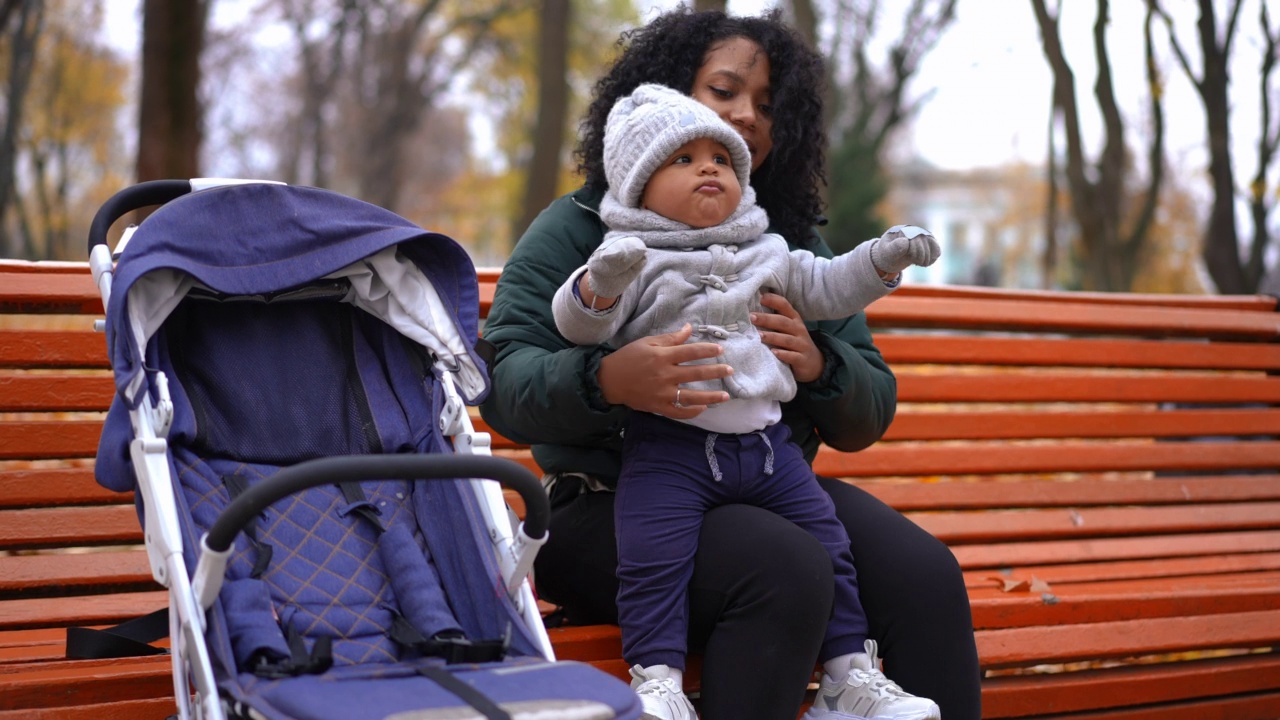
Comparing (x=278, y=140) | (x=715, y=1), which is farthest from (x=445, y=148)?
(x=715, y=1)

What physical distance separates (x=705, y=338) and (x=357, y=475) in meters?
1.02

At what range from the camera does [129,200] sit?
2686 mm

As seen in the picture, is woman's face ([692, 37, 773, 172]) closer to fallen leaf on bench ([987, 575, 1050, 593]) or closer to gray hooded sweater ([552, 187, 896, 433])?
gray hooded sweater ([552, 187, 896, 433])

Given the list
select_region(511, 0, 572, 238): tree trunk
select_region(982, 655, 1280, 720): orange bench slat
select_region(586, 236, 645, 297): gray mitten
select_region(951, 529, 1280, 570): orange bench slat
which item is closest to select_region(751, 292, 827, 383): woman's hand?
select_region(586, 236, 645, 297): gray mitten

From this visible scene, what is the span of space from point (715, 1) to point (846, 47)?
9.42m

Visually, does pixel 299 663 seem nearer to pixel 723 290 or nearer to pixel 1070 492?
pixel 723 290

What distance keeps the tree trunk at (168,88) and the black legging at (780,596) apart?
4.71m

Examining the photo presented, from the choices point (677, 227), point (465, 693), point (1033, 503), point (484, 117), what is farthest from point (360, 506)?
point (484, 117)

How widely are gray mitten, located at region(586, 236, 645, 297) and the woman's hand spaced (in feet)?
1.42

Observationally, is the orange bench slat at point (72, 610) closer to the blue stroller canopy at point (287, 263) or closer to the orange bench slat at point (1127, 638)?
the blue stroller canopy at point (287, 263)

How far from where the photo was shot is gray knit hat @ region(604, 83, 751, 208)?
108 inches

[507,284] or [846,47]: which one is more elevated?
[846,47]

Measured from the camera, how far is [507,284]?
9.66 ft

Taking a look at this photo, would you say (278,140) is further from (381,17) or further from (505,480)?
(505,480)
